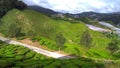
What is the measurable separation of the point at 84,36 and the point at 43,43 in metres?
21.9

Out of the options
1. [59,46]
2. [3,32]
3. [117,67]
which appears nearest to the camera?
[117,67]

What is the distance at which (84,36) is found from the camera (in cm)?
14650

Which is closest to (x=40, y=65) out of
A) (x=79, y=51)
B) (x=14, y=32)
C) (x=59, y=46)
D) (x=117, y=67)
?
(x=117, y=67)

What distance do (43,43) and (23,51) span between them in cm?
3462

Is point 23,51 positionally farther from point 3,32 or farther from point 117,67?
point 3,32

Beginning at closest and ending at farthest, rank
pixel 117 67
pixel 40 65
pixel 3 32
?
pixel 40 65, pixel 117 67, pixel 3 32

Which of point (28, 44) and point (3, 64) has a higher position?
point (3, 64)

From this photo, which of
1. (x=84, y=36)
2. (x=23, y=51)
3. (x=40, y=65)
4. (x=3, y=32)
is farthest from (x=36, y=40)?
(x=40, y=65)

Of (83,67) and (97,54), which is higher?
(83,67)

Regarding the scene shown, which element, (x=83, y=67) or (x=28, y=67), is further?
(x=83, y=67)

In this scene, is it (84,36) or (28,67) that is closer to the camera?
(28,67)

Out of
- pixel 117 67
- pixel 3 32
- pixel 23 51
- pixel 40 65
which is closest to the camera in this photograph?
pixel 40 65

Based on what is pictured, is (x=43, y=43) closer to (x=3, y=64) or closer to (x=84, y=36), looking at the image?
(x=84, y=36)

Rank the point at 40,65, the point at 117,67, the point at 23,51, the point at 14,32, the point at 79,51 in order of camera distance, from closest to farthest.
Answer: the point at 40,65 → the point at 117,67 → the point at 23,51 → the point at 79,51 → the point at 14,32
